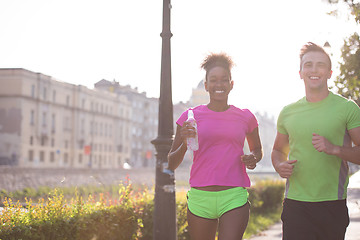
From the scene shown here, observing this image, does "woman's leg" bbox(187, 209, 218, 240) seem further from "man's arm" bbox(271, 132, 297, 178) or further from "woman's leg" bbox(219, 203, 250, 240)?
"man's arm" bbox(271, 132, 297, 178)

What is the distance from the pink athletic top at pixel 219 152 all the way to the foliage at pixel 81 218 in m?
2.42

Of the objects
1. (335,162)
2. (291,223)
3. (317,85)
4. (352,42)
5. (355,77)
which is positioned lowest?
(291,223)

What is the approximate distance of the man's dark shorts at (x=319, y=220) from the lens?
3.80 m

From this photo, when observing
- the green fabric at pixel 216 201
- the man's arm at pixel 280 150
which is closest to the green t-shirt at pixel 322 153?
the man's arm at pixel 280 150

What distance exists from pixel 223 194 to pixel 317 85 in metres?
1.06

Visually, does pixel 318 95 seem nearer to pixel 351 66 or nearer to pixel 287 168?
pixel 287 168

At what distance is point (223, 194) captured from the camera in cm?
417

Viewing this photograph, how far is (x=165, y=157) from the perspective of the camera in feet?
24.2

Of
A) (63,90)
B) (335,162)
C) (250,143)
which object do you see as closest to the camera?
(335,162)

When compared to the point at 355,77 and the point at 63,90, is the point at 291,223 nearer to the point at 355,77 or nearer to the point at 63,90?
the point at 355,77

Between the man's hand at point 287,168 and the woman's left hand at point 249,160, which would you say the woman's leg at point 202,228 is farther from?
the man's hand at point 287,168

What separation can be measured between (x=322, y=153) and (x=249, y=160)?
57 centimetres

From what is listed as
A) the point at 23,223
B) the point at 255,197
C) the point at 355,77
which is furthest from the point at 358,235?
the point at 23,223

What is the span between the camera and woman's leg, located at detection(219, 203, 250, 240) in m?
4.09
